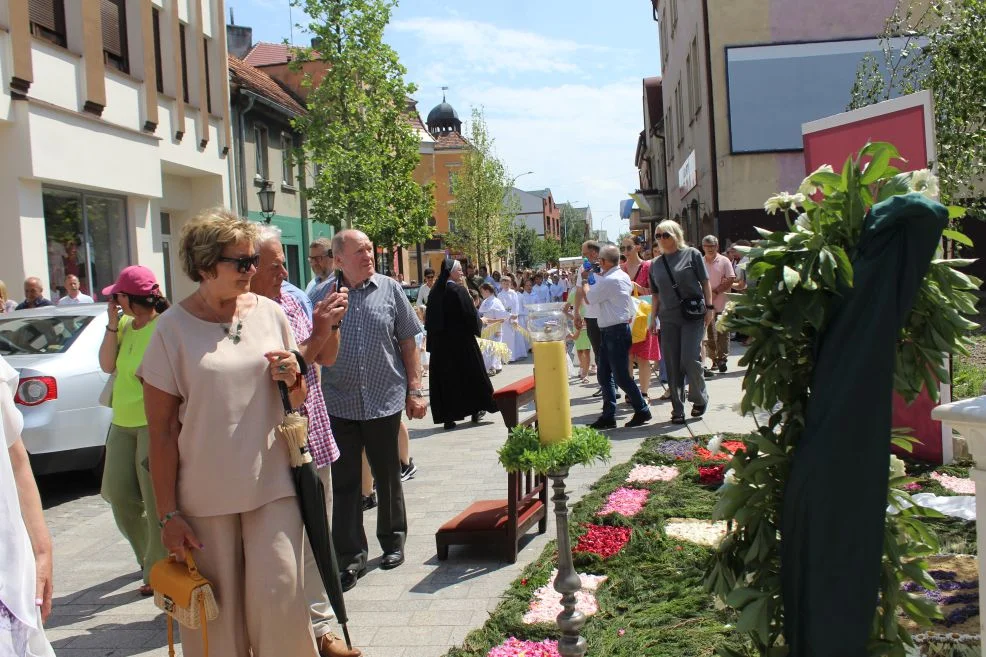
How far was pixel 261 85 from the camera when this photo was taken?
28.8m

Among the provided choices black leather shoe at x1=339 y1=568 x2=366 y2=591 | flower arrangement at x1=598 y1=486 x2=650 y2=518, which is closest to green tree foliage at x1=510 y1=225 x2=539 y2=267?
flower arrangement at x1=598 y1=486 x2=650 y2=518

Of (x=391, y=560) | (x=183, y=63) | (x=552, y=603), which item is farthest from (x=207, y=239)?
(x=183, y=63)

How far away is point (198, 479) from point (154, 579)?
0.40 metres

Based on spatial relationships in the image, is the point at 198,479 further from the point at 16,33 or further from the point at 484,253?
the point at 484,253

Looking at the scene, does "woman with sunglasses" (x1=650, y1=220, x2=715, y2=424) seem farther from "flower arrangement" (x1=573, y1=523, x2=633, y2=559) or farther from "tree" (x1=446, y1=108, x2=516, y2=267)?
"tree" (x1=446, y1=108, x2=516, y2=267)

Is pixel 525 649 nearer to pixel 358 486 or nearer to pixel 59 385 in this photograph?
pixel 358 486

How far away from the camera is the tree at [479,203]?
5206 cm

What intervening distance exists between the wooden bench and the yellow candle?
1.75 m

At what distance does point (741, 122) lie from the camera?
22422mm

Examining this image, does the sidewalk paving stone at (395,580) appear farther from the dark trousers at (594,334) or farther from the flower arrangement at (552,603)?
the dark trousers at (594,334)

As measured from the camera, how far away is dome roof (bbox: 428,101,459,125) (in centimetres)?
8238

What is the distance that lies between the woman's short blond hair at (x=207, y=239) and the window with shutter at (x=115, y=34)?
50.6 feet

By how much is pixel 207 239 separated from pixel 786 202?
204cm

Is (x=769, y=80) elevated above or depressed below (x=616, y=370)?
above
